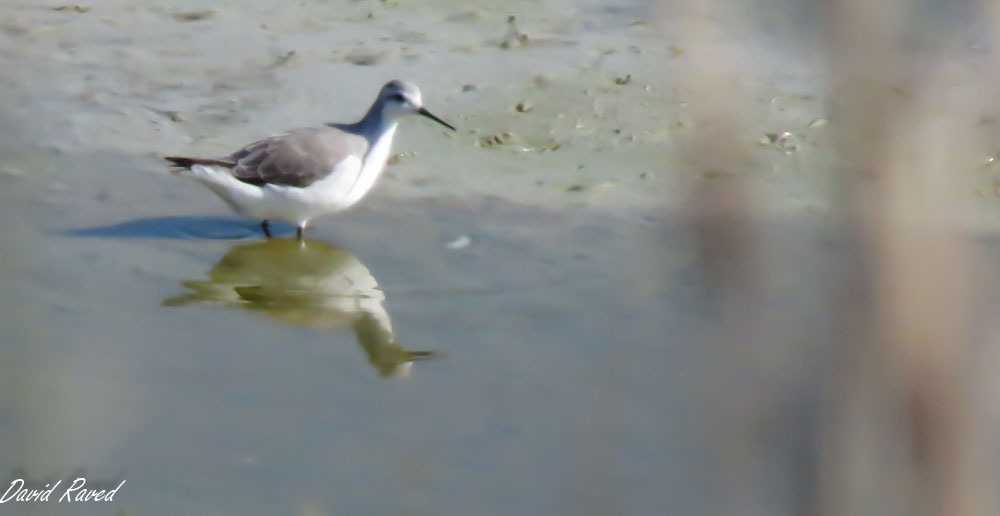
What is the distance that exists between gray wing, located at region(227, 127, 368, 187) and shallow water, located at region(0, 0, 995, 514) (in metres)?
0.35

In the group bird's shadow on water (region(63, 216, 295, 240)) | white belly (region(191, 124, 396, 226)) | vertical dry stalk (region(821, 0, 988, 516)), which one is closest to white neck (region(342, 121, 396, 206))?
white belly (region(191, 124, 396, 226))

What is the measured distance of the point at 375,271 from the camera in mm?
6293

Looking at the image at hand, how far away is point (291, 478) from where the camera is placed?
171 inches

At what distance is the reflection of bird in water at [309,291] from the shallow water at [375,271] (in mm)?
18

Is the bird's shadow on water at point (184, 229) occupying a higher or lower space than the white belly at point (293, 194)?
lower

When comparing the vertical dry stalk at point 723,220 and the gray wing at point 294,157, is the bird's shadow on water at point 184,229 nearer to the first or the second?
the gray wing at point 294,157

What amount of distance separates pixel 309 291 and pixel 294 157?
985mm

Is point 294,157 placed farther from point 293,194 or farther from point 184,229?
point 184,229

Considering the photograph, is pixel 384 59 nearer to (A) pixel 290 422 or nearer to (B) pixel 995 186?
(B) pixel 995 186

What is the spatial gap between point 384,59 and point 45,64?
2.27m

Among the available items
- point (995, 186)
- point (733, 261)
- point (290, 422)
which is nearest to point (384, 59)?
point (995, 186)

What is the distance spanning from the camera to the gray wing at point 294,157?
22.1 ft

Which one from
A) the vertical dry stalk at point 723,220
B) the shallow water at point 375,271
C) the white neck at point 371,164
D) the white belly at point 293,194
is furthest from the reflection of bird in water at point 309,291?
the vertical dry stalk at point 723,220

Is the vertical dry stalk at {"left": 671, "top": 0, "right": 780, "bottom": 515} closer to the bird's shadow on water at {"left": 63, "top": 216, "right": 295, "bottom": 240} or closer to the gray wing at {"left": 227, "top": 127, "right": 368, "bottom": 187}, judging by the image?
the gray wing at {"left": 227, "top": 127, "right": 368, "bottom": 187}
